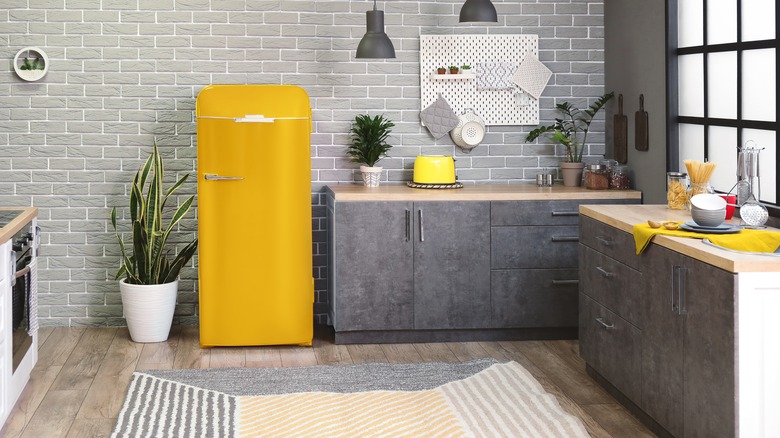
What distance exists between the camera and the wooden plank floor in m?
4.28

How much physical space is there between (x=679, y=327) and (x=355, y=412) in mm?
1484

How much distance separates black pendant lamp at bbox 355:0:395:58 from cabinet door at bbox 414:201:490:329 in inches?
34.8

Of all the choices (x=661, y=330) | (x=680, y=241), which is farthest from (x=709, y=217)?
(x=661, y=330)

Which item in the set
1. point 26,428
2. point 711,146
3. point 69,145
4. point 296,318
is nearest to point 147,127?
point 69,145

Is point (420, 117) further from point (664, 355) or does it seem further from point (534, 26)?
point (664, 355)

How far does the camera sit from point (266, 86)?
5609 millimetres

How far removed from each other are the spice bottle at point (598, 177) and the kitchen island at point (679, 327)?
107 cm

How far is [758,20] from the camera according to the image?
446 centimetres

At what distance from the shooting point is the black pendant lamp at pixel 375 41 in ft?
18.1

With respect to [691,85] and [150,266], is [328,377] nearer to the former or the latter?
[150,266]

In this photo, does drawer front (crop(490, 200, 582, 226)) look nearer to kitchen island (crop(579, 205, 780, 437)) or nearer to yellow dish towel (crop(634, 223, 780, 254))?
kitchen island (crop(579, 205, 780, 437))

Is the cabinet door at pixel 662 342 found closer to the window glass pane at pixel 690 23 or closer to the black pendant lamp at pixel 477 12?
the window glass pane at pixel 690 23

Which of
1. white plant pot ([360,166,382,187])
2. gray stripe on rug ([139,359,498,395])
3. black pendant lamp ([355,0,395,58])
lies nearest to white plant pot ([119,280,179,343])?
gray stripe on rug ([139,359,498,395])

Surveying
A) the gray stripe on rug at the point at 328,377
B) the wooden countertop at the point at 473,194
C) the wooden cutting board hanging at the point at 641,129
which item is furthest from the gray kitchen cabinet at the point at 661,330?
the wooden cutting board hanging at the point at 641,129
